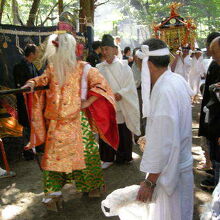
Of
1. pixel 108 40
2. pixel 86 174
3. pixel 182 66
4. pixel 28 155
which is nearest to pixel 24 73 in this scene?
pixel 28 155

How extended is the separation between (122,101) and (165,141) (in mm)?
2892

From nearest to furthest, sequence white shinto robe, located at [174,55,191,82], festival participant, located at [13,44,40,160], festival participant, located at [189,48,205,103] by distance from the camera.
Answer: festival participant, located at [13,44,40,160] → white shinto robe, located at [174,55,191,82] → festival participant, located at [189,48,205,103]

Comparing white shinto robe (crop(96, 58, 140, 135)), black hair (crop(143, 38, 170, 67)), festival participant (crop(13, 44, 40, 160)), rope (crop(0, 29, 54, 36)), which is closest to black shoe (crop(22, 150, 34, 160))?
festival participant (crop(13, 44, 40, 160))

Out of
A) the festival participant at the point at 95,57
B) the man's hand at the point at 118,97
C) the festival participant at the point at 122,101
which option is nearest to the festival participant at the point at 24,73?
the festival participant at the point at 122,101

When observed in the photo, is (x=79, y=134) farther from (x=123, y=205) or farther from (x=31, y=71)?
(x=31, y=71)

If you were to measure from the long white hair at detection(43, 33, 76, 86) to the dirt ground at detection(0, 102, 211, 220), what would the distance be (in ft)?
4.81

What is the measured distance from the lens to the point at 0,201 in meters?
3.82

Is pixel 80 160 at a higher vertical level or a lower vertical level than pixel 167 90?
lower

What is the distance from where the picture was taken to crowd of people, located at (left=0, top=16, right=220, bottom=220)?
206cm

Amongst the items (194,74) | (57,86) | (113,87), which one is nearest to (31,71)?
(113,87)

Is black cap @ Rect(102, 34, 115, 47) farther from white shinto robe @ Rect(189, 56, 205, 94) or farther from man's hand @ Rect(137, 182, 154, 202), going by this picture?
white shinto robe @ Rect(189, 56, 205, 94)

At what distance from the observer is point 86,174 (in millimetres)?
3578

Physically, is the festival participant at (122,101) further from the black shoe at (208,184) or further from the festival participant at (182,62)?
the festival participant at (182,62)

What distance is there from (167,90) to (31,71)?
12.0ft
